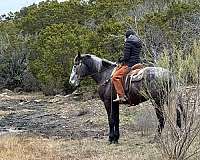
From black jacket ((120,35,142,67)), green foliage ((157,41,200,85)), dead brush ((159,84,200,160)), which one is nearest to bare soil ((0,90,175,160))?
dead brush ((159,84,200,160))

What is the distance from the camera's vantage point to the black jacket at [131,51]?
37.1 feet

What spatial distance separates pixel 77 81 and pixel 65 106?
9.11 meters

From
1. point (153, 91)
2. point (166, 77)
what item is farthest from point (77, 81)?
point (166, 77)

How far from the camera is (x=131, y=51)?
11.4m

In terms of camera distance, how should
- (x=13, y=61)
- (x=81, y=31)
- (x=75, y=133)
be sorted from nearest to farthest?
(x=75, y=133) → (x=81, y=31) → (x=13, y=61)

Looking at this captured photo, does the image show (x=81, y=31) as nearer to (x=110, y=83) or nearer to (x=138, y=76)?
(x=110, y=83)

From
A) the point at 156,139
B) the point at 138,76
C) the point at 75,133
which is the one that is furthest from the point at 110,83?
the point at 156,139

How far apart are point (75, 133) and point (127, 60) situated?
10.2 ft

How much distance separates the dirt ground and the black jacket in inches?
56.1

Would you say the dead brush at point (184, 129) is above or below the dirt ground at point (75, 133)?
above

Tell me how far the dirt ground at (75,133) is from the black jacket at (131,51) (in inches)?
56.1

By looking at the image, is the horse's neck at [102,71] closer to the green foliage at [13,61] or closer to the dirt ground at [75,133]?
the dirt ground at [75,133]

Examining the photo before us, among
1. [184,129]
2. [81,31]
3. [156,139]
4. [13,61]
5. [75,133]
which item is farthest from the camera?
[13,61]

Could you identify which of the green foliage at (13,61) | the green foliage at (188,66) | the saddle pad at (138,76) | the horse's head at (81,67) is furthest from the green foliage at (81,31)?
the green foliage at (188,66)
